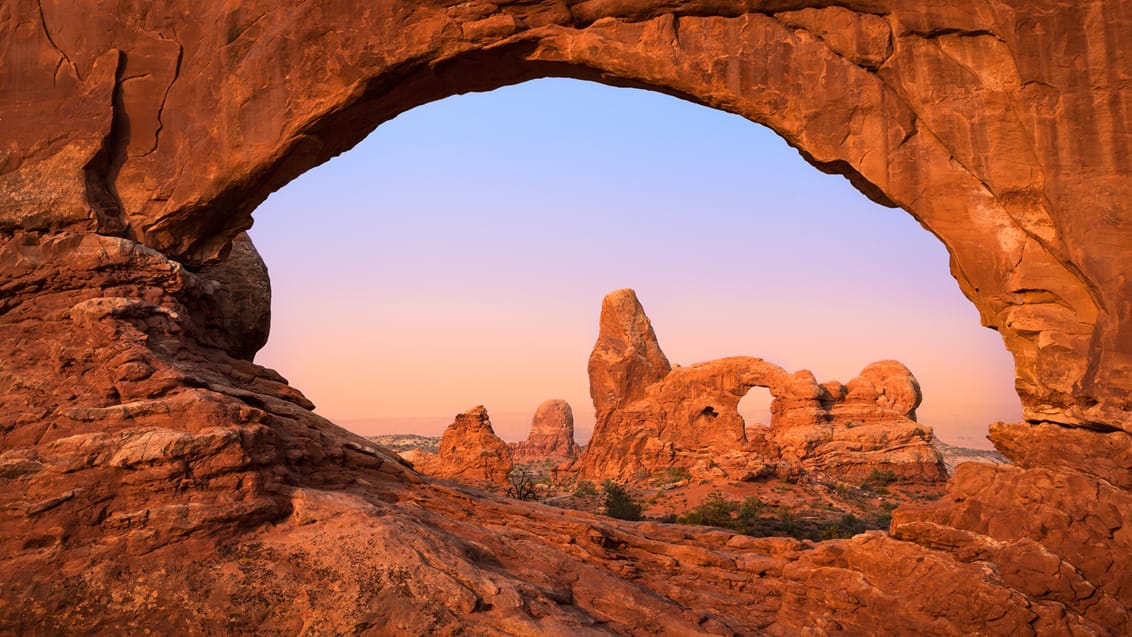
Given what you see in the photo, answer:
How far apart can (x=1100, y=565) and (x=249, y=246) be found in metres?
13.0

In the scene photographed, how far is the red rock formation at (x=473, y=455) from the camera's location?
114ft

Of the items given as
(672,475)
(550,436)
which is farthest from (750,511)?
(550,436)

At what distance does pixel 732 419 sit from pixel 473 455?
59.7 feet

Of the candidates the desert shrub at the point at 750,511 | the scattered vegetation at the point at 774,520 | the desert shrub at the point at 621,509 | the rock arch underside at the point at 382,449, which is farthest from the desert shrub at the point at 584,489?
the rock arch underside at the point at 382,449

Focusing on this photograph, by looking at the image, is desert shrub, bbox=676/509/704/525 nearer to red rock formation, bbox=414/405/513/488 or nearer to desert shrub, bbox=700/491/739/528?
desert shrub, bbox=700/491/739/528

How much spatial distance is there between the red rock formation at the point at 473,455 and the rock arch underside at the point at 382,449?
73.3 ft

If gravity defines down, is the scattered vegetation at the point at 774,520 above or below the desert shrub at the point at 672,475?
above

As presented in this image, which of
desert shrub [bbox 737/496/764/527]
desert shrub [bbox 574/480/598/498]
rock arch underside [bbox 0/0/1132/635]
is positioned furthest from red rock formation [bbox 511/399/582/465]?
rock arch underside [bbox 0/0/1132/635]

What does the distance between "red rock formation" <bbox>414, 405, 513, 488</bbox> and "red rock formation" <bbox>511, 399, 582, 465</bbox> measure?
1557 inches

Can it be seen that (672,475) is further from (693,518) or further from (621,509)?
(693,518)

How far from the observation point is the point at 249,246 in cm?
1409

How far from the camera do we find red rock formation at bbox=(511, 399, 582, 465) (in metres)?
77.1

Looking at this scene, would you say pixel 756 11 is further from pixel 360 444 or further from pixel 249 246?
pixel 249 246

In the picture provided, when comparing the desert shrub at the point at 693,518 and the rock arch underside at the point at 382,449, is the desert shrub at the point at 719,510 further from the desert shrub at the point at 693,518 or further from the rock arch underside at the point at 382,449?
the rock arch underside at the point at 382,449
